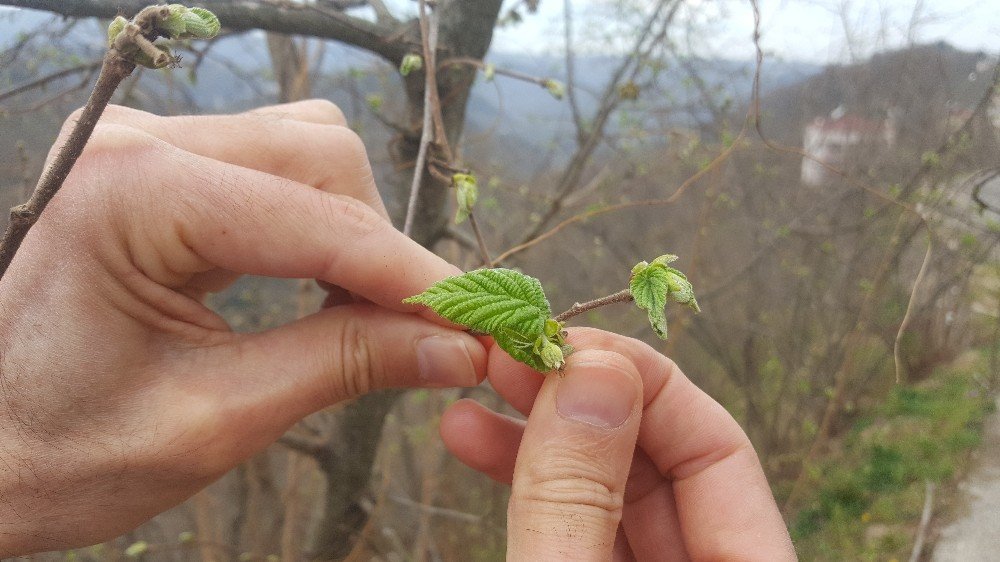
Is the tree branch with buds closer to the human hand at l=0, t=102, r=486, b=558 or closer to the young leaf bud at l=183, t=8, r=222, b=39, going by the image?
the young leaf bud at l=183, t=8, r=222, b=39

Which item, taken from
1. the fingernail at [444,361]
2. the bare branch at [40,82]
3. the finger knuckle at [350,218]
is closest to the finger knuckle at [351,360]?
the fingernail at [444,361]

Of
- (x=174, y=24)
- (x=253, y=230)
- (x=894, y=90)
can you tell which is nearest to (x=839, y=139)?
(x=894, y=90)

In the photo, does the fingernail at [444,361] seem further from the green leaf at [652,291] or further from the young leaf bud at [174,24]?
the young leaf bud at [174,24]

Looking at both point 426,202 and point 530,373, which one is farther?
point 426,202

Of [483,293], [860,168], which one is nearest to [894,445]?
[860,168]

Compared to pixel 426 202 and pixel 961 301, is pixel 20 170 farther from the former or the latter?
pixel 961 301

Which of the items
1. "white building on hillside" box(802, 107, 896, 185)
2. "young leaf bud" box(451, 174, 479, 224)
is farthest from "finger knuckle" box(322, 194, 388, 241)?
"white building on hillside" box(802, 107, 896, 185)
